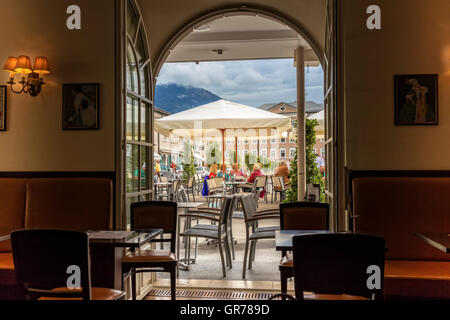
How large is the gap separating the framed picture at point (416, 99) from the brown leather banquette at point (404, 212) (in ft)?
1.70

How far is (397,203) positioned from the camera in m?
3.43

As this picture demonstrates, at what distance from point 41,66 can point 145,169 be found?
4.97 feet

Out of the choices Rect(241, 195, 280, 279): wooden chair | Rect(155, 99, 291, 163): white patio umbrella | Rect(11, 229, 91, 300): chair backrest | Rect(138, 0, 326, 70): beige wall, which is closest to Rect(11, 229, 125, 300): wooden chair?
Rect(11, 229, 91, 300): chair backrest

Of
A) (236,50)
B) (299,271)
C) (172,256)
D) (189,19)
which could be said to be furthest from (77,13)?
(236,50)

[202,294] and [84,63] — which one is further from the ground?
[84,63]

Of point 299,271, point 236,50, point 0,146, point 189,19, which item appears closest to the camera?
point 299,271

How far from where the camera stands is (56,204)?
12.6 ft

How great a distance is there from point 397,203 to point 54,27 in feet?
11.6

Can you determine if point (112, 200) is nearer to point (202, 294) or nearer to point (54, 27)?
point (202, 294)

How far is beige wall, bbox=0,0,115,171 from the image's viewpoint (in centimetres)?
393

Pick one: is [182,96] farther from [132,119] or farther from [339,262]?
[339,262]

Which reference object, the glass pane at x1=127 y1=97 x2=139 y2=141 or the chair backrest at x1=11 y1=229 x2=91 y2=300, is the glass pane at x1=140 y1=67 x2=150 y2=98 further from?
the chair backrest at x1=11 y1=229 x2=91 y2=300

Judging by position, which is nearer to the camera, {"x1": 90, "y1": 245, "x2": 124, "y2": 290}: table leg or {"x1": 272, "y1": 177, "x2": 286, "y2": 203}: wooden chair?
{"x1": 90, "y1": 245, "x2": 124, "y2": 290}: table leg

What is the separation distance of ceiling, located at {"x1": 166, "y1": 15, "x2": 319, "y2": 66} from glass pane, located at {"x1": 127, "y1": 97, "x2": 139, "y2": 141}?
3041mm
